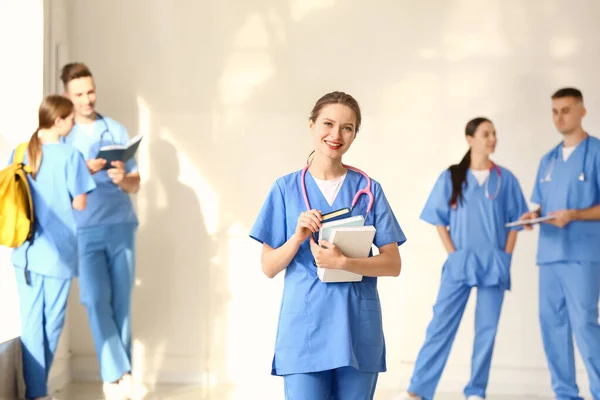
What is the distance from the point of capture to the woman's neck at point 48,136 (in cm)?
346

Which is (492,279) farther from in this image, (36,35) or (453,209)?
(36,35)

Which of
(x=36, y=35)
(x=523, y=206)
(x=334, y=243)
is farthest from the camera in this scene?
(x=523, y=206)

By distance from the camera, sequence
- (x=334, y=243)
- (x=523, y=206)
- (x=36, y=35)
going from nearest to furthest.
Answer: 1. (x=334, y=243)
2. (x=36, y=35)
3. (x=523, y=206)

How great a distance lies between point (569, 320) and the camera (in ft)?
12.6

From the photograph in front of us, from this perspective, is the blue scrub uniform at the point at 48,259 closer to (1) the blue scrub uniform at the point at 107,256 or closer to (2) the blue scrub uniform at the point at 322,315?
(1) the blue scrub uniform at the point at 107,256

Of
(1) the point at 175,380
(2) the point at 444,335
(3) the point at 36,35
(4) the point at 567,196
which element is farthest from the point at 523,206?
(3) the point at 36,35

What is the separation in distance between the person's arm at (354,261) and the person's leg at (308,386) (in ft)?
1.02

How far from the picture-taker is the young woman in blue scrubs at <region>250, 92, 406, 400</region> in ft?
7.33

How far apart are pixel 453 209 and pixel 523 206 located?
0.34m

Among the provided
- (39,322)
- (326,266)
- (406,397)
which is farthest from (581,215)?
(39,322)

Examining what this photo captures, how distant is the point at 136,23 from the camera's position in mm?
3979

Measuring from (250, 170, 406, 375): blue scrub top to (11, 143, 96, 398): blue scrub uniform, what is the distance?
142cm

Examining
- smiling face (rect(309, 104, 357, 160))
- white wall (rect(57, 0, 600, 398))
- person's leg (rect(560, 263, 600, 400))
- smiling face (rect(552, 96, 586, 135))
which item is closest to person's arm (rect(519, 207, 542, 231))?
white wall (rect(57, 0, 600, 398))

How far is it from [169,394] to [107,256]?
0.75m
